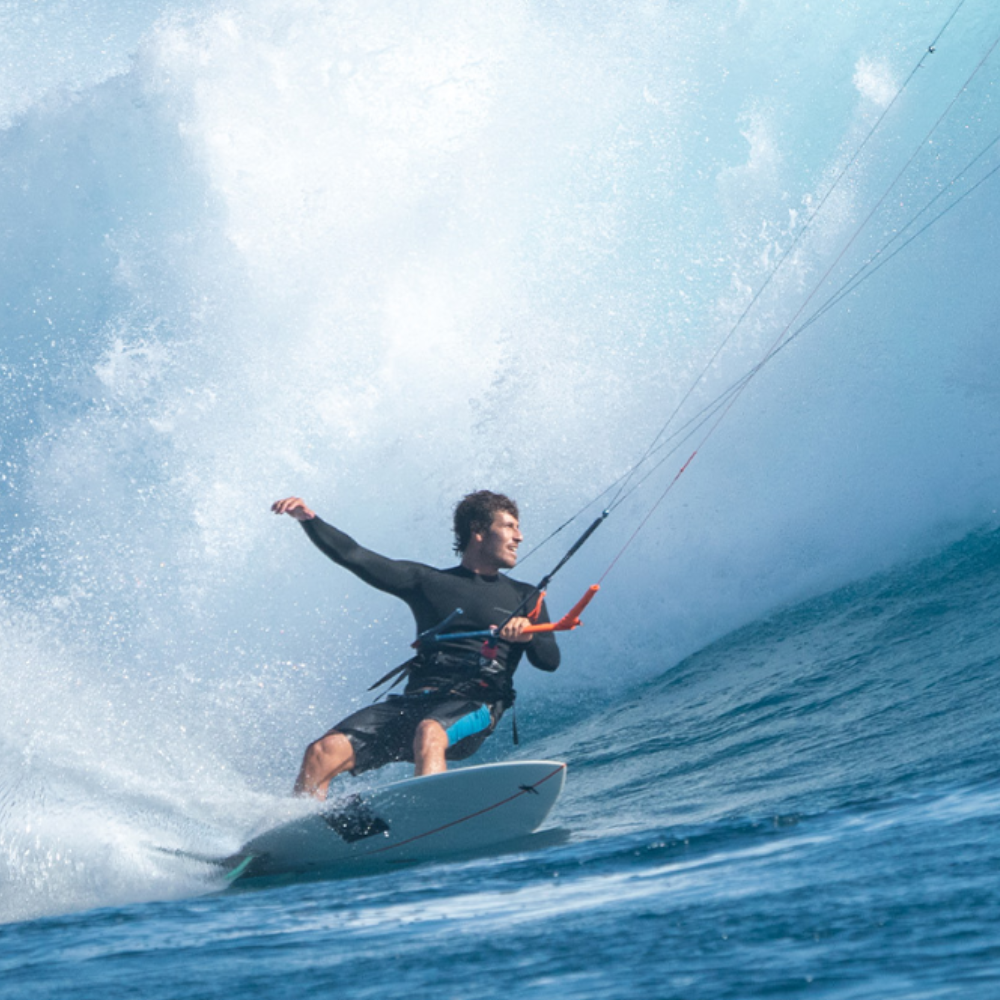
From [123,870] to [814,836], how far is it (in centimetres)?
211

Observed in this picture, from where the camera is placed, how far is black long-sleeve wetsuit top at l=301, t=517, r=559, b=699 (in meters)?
4.30

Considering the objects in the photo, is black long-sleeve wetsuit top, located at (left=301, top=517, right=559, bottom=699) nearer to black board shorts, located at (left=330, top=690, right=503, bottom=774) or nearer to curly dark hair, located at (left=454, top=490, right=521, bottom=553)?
black board shorts, located at (left=330, top=690, right=503, bottom=774)

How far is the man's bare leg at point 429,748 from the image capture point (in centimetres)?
408

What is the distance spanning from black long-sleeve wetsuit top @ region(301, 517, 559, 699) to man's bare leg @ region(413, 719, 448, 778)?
0.69ft

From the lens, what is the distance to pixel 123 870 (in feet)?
12.1

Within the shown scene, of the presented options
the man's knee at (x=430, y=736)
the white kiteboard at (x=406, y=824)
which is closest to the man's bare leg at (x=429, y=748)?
the man's knee at (x=430, y=736)

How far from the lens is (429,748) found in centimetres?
411

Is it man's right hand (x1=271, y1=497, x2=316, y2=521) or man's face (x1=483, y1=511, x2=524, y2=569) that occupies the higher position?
man's right hand (x1=271, y1=497, x2=316, y2=521)

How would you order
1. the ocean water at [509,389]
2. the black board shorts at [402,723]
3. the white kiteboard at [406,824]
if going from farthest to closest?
the ocean water at [509,389] < the black board shorts at [402,723] < the white kiteboard at [406,824]

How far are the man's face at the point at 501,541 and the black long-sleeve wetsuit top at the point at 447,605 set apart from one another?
4.0 inches

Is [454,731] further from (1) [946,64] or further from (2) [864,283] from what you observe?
(1) [946,64]

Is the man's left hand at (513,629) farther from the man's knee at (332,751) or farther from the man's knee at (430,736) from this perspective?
the man's knee at (332,751)

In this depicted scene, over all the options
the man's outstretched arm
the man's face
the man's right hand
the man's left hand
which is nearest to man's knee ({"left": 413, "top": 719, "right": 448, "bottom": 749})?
the man's left hand

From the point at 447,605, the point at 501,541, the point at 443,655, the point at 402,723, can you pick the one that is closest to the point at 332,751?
the point at 402,723
